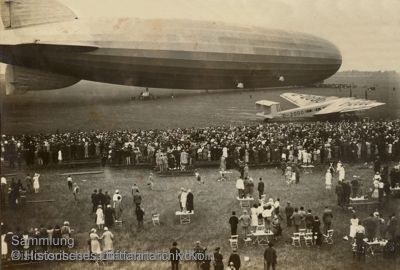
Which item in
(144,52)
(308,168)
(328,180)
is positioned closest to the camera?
(328,180)

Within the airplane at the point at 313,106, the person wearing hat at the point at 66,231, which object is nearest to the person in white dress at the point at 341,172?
the airplane at the point at 313,106

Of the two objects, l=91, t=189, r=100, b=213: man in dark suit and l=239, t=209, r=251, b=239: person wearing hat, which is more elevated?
l=91, t=189, r=100, b=213: man in dark suit

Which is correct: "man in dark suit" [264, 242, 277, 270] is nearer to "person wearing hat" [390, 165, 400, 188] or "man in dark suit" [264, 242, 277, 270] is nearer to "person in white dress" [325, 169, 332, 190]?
"person in white dress" [325, 169, 332, 190]

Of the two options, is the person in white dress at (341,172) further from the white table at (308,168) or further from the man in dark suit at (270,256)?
the man in dark suit at (270,256)

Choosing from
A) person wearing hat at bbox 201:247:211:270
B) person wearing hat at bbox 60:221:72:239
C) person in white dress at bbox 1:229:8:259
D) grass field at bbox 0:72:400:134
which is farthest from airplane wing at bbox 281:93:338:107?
person in white dress at bbox 1:229:8:259

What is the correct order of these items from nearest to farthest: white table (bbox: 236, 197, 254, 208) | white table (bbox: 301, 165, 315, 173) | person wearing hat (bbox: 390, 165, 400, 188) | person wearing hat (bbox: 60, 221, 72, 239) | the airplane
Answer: person wearing hat (bbox: 60, 221, 72, 239), white table (bbox: 236, 197, 254, 208), person wearing hat (bbox: 390, 165, 400, 188), the airplane, white table (bbox: 301, 165, 315, 173)

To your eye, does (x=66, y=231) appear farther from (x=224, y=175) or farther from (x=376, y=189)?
(x=376, y=189)

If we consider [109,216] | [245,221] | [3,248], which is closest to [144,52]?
[109,216]
